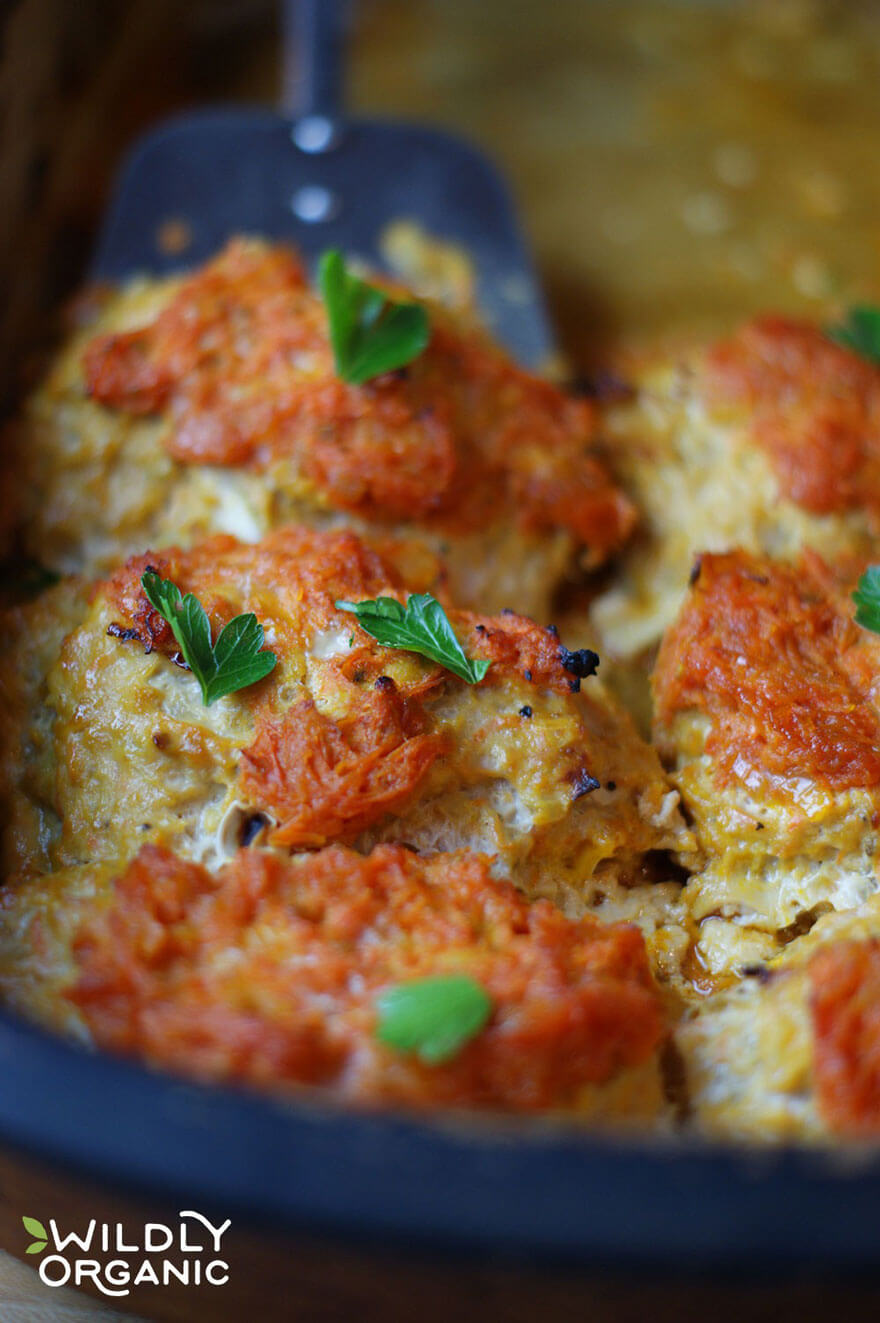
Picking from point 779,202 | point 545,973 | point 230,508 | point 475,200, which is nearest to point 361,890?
point 545,973

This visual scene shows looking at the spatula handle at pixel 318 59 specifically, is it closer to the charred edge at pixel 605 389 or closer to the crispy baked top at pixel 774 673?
the charred edge at pixel 605 389

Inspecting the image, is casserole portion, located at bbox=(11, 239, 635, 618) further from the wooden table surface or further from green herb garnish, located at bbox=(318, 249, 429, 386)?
the wooden table surface

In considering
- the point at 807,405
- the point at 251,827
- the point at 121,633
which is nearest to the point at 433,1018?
the point at 251,827

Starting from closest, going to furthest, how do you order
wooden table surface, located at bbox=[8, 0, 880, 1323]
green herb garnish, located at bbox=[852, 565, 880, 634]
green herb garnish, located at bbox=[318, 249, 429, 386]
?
green herb garnish, located at bbox=[852, 565, 880, 634] < green herb garnish, located at bbox=[318, 249, 429, 386] < wooden table surface, located at bbox=[8, 0, 880, 1323]

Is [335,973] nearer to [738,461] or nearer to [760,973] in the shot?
[760,973]

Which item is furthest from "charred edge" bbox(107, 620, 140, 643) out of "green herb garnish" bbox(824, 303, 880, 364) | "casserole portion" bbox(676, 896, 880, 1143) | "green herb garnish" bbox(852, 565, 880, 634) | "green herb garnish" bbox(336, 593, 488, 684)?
"green herb garnish" bbox(824, 303, 880, 364)

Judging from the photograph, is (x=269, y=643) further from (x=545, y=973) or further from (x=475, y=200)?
(x=475, y=200)
